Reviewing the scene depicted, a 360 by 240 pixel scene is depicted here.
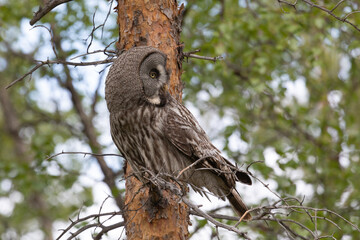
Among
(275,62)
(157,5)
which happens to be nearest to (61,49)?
(275,62)

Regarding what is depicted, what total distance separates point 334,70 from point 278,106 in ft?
3.78

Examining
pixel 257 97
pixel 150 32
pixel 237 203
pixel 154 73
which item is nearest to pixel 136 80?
pixel 154 73

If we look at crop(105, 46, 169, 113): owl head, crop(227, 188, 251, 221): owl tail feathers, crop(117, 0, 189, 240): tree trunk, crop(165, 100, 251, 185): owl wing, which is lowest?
crop(227, 188, 251, 221): owl tail feathers

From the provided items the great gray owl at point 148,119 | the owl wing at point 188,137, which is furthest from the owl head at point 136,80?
the owl wing at point 188,137

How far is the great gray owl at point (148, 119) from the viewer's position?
10.5 ft

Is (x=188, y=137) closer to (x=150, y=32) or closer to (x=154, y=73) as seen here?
(x=154, y=73)

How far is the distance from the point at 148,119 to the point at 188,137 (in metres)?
0.29

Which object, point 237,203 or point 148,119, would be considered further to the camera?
point 237,203

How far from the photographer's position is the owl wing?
3211 mm

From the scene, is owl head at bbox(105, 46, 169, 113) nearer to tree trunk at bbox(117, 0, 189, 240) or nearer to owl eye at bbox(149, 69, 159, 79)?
owl eye at bbox(149, 69, 159, 79)

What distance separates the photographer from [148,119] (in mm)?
3203

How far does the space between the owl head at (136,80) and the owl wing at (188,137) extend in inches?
5.6

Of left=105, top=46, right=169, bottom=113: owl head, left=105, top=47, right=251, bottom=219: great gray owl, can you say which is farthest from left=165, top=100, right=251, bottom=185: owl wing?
left=105, top=46, right=169, bottom=113: owl head

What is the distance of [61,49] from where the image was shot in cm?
669
